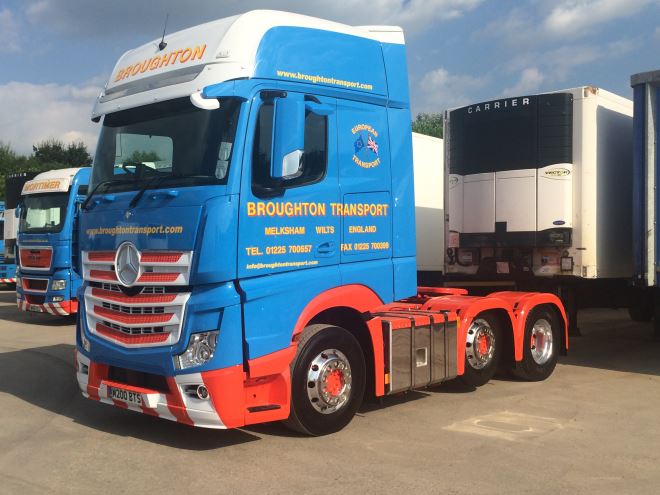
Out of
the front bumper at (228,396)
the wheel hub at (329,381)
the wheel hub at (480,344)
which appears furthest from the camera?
the wheel hub at (480,344)

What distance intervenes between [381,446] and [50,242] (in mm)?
10633

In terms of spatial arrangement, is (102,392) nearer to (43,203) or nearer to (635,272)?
(635,272)

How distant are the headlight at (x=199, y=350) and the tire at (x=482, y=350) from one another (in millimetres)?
3370

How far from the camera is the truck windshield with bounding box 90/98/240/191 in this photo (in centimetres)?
536

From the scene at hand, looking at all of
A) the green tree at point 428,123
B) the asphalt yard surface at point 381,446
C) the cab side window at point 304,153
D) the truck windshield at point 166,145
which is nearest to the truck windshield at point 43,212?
the asphalt yard surface at point 381,446

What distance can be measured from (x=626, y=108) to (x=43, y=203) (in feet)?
37.6

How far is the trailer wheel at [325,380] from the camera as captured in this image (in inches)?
225

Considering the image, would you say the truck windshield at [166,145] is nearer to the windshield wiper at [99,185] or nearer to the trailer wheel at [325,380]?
the windshield wiper at [99,185]

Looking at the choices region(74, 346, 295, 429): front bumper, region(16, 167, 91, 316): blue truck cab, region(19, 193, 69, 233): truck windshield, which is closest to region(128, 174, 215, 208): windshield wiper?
region(74, 346, 295, 429): front bumper

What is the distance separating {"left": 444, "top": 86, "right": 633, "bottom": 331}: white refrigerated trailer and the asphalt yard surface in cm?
180

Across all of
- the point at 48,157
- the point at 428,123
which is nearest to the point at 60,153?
the point at 48,157

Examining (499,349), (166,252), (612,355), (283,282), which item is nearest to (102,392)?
(166,252)

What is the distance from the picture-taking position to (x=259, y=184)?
5.43 m

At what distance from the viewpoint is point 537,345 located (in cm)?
862
